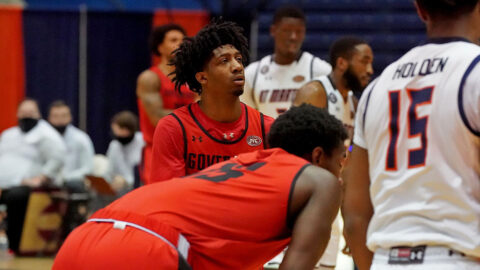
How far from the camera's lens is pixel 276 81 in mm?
7352

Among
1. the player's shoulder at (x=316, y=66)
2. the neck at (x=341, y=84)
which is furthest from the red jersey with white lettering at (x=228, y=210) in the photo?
the player's shoulder at (x=316, y=66)

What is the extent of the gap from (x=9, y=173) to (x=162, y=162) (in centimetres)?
716

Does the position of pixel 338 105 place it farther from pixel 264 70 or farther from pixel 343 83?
pixel 264 70

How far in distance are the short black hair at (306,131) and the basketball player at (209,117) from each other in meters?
1.09

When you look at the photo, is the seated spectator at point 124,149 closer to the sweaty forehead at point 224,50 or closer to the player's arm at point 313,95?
the player's arm at point 313,95

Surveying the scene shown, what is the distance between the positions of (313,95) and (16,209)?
5.79 meters

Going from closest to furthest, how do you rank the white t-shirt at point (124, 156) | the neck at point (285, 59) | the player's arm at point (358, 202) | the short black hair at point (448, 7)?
the short black hair at point (448, 7) < the player's arm at point (358, 202) < the neck at point (285, 59) < the white t-shirt at point (124, 156)

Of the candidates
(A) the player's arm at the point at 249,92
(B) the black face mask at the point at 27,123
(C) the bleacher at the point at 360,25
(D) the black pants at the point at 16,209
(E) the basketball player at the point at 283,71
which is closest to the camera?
(E) the basketball player at the point at 283,71

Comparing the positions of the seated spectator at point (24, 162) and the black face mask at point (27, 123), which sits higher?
the black face mask at point (27, 123)

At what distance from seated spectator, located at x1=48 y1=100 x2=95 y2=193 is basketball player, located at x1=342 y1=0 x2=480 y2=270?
897 centimetres

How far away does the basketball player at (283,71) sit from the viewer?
7246mm

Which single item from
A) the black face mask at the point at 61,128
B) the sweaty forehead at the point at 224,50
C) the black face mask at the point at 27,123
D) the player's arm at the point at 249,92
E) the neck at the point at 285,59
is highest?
the sweaty forehead at the point at 224,50

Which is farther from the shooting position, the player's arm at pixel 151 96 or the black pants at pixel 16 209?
the black pants at pixel 16 209

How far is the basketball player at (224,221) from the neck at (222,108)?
1.23 m
